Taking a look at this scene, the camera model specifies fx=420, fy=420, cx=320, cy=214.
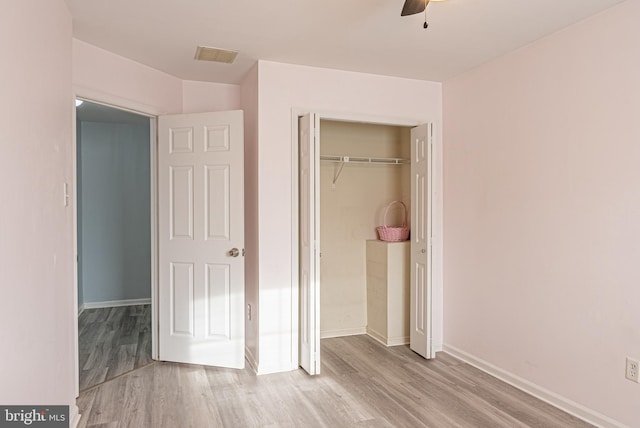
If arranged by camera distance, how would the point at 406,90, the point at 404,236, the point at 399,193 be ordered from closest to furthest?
the point at 406,90
the point at 404,236
the point at 399,193

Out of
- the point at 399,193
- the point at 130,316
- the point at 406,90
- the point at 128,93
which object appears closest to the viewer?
the point at 128,93

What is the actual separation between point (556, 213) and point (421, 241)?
122cm

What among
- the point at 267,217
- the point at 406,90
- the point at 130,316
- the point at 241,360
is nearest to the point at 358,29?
the point at 406,90

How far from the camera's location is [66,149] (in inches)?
98.2

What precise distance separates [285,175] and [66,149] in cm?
155

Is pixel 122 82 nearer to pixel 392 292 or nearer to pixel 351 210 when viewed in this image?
pixel 351 210

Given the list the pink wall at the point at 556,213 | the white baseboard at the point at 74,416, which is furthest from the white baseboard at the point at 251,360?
the pink wall at the point at 556,213

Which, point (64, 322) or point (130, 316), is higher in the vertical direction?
point (64, 322)

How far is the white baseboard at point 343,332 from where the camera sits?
437cm

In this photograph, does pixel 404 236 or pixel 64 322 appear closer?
pixel 64 322

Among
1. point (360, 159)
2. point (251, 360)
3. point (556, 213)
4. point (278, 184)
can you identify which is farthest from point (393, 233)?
point (251, 360)

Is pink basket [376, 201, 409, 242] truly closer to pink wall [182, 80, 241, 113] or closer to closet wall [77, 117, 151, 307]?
pink wall [182, 80, 241, 113]

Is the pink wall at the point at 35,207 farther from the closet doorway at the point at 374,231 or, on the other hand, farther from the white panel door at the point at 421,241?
the white panel door at the point at 421,241

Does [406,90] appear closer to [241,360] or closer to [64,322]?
[241,360]
